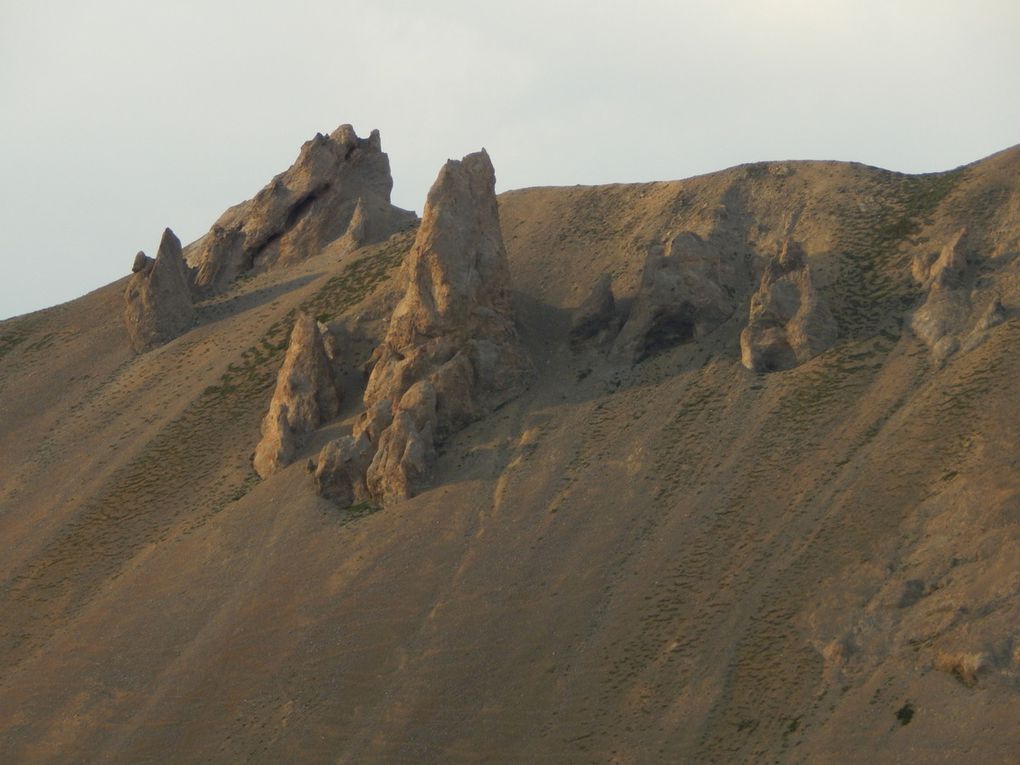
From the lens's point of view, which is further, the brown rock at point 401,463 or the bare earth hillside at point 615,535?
the brown rock at point 401,463

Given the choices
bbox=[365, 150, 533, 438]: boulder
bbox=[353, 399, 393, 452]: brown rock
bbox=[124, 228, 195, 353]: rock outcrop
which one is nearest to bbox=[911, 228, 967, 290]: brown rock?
bbox=[365, 150, 533, 438]: boulder

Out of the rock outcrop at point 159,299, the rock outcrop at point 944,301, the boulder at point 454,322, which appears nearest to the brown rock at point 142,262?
the rock outcrop at point 159,299

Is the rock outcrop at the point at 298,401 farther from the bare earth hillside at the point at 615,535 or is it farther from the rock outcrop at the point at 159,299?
the rock outcrop at the point at 159,299

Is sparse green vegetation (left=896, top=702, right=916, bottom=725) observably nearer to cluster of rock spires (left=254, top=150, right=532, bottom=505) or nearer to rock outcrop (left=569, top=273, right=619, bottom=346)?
cluster of rock spires (left=254, top=150, right=532, bottom=505)

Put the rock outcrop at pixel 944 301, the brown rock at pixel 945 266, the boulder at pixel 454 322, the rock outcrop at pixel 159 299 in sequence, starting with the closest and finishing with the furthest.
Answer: the rock outcrop at pixel 944 301 → the brown rock at pixel 945 266 → the boulder at pixel 454 322 → the rock outcrop at pixel 159 299

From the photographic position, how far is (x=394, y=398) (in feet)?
282

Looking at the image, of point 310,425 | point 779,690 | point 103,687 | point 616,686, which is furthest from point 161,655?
point 779,690

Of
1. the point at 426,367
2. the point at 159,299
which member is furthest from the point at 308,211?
the point at 426,367

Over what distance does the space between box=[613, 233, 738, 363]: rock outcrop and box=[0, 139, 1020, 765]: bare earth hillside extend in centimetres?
22

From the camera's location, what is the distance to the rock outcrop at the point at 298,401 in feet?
289

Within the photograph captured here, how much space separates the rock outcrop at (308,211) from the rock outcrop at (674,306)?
28.9 m

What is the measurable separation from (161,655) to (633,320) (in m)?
34.2

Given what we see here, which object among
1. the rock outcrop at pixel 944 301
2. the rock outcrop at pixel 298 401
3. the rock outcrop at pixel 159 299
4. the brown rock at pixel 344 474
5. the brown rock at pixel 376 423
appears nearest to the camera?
the rock outcrop at pixel 944 301

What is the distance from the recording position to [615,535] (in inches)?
3019
